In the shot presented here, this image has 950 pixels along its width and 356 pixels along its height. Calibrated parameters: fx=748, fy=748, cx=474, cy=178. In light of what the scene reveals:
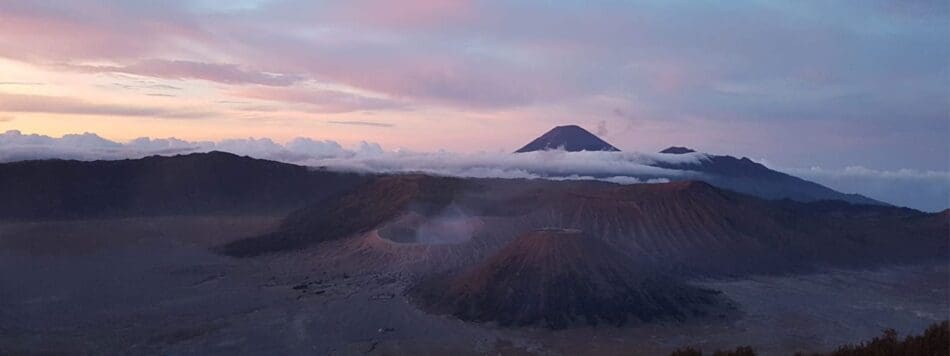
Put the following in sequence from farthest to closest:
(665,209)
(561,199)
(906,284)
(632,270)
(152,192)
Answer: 1. (152,192)
2. (561,199)
3. (665,209)
4. (906,284)
5. (632,270)

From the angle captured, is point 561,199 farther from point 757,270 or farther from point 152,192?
point 152,192

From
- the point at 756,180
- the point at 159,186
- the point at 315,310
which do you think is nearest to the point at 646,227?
the point at 315,310

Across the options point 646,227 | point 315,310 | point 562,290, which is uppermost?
point 646,227

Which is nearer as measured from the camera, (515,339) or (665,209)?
(515,339)

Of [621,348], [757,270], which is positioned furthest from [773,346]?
[757,270]

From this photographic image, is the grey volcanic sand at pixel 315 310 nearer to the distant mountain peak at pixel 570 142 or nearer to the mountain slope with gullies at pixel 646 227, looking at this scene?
the mountain slope with gullies at pixel 646 227

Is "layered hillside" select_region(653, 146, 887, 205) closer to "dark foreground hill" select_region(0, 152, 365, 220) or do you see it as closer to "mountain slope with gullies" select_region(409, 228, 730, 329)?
"dark foreground hill" select_region(0, 152, 365, 220)

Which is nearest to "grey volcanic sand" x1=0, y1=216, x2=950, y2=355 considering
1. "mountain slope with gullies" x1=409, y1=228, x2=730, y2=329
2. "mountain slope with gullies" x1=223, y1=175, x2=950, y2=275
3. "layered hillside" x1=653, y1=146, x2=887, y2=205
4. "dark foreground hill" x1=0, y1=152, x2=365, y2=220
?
"mountain slope with gullies" x1=409, y1=228, x2=730, y2=329

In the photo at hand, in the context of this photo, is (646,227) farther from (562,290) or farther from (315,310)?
(315,310)
